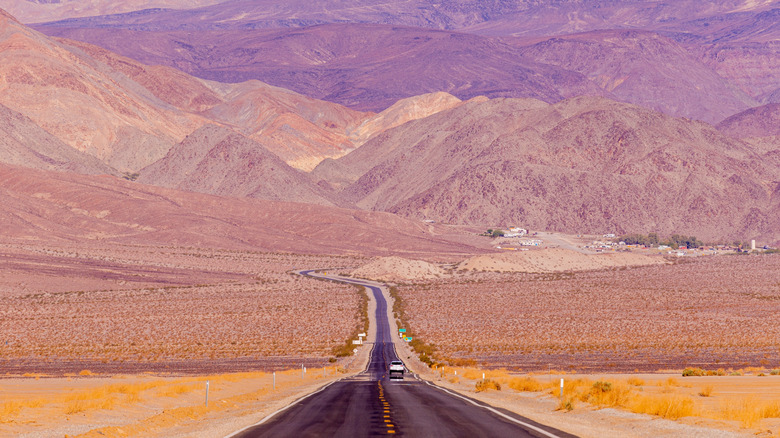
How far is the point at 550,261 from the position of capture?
14900cm

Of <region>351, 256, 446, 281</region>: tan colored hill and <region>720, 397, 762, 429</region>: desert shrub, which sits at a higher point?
<region>351, 256, 446, 281</region>: tan colored hill

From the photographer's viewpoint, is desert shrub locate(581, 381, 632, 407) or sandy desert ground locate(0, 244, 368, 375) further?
sandy desert ground locate(0, 244, 368, 375)

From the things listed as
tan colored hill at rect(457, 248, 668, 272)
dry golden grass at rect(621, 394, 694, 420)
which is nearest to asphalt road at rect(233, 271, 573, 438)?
dry golden grass at rect(621, 394, 694, 420)

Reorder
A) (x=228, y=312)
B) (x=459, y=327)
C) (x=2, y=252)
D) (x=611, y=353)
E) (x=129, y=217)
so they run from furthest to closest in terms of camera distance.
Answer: (x=129, y=217) → (x=2, y=252) → (x=228, y=312) → (x=459, y=327) → (x=611, y=353)

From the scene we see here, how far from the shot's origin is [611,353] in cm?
6200

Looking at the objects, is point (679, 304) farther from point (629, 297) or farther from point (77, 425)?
point (77, 425)

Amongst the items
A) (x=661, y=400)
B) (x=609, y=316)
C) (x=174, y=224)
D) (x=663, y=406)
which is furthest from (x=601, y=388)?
(x=174, y=224)

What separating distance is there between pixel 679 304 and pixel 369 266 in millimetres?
55145

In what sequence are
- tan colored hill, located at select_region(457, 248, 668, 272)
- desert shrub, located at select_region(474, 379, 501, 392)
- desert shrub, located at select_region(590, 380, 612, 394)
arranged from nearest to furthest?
desert shrub, located at select_region(590, 380, 612, 394) → desert shrub, located at select_region(474, 379, 501, 392) → tan colored hill, located at select_region(457, 248, 668, 272)

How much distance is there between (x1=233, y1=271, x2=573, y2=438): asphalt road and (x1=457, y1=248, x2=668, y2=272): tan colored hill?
4246 inches

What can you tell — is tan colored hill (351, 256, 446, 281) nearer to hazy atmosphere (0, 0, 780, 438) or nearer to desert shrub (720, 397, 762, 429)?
hazy atmosphere (0, 0, 780, 438)

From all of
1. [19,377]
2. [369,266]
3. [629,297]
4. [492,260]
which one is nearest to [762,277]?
[629,297]

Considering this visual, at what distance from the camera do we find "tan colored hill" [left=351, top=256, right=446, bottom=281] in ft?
443

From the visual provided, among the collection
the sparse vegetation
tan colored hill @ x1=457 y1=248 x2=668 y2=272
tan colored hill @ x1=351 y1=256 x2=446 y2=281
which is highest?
the sparse vegetation
